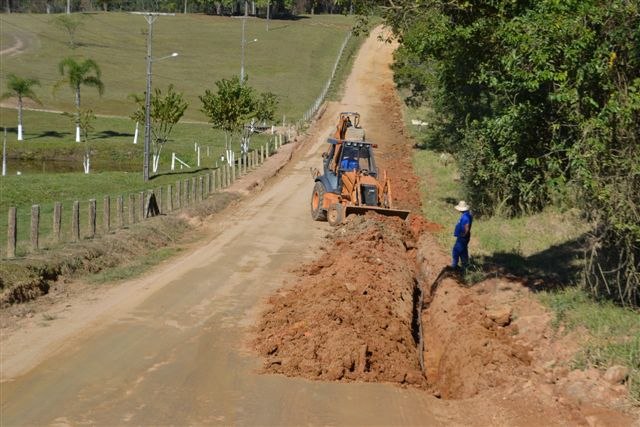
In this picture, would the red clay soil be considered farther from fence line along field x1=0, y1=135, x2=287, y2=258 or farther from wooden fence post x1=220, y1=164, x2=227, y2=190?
wooden fence post x1=220, y1=164, x2=227, y2=190

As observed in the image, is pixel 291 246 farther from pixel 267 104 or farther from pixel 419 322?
pixel 267 104

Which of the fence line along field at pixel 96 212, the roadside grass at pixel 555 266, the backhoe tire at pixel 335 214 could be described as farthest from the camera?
the backhoe tire at pixel 335 214

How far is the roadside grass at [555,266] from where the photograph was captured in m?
12.2

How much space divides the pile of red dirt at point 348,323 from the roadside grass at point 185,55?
56.7 meters

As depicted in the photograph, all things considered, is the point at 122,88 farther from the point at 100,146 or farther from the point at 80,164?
the point at 80,164

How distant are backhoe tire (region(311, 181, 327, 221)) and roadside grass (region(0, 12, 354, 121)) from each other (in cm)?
4685

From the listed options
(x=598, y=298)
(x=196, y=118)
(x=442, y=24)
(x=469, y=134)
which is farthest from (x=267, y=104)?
(x=598, y=298)

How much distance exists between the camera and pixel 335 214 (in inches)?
1039

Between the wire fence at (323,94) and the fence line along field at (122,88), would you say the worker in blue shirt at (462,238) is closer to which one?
the fence line along field at (122,88)

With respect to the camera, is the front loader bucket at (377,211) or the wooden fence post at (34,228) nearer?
the wooden fence post at (34,228)

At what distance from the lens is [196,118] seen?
258 feet

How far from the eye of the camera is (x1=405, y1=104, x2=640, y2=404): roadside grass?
39.9ft

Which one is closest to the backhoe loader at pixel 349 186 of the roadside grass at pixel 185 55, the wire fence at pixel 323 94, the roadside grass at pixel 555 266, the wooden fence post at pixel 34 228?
the roadside grass at pixel 555 266

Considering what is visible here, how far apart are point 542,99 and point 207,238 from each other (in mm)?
12405
